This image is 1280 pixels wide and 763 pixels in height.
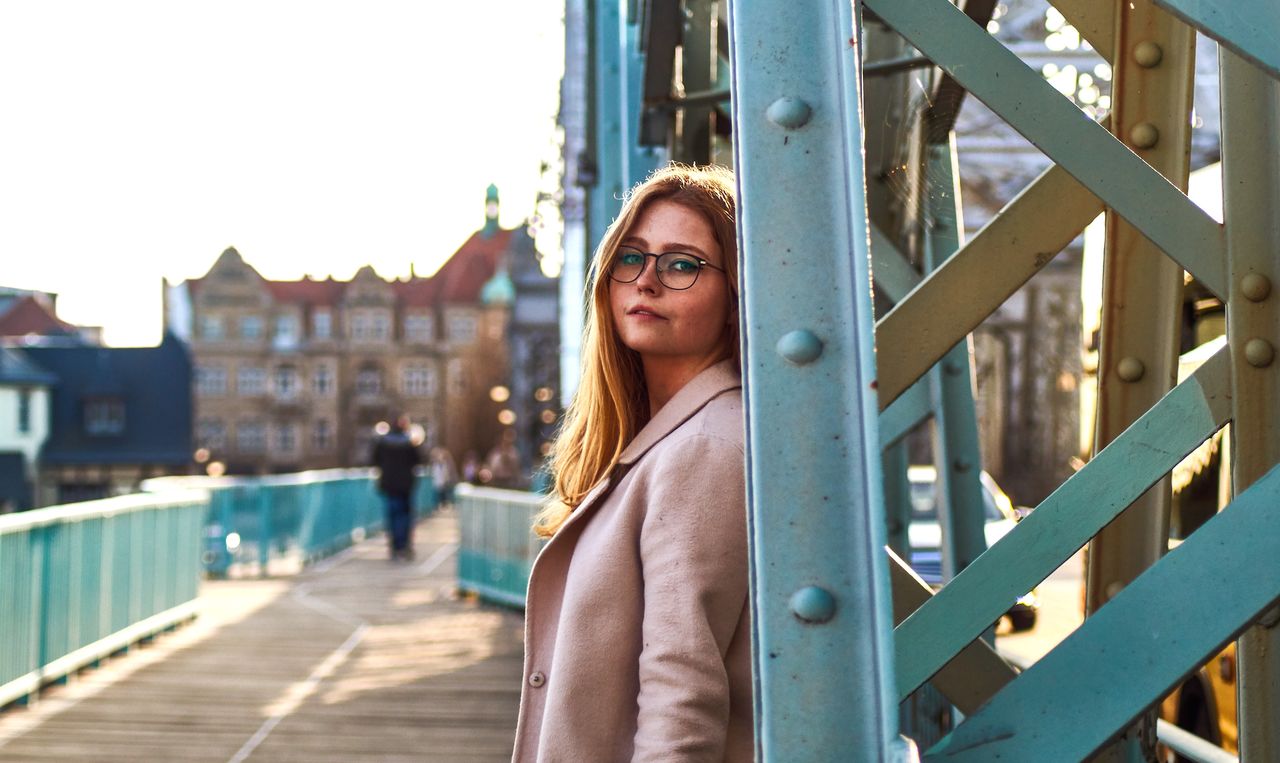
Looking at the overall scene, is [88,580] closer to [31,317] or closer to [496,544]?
[496,544]

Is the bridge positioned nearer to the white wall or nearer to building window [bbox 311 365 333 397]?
the white wall

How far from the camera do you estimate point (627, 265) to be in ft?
6.59

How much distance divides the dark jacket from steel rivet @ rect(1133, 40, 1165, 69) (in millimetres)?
15231

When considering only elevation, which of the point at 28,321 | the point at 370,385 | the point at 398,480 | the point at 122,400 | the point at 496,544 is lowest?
the point at 496,544

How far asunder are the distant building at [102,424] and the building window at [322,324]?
861 centimetres

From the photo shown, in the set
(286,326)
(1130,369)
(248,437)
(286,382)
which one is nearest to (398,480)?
(1130,369)

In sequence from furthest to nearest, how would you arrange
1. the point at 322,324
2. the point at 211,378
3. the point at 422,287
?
the point at 422,287 < the point at 322,324 < the point at 211,378

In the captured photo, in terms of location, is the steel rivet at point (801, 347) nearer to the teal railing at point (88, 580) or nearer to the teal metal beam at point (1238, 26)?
the teal metal beam at point (1238, 26)

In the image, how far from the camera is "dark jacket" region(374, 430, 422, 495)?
17.1 metres

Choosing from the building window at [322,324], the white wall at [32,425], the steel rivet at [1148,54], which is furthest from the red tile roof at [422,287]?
the steel rivet at [1148,54]

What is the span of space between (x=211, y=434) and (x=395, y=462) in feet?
205

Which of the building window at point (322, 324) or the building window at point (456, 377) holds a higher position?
the building window at point (322, 324)

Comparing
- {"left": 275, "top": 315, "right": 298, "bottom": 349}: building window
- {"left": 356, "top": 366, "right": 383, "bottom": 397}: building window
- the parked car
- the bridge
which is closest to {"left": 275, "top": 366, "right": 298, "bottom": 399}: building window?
{"left": 275, "top": 315, "right": 298, "bottom": 349}: building window

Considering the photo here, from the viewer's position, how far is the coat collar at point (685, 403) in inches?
74.2
